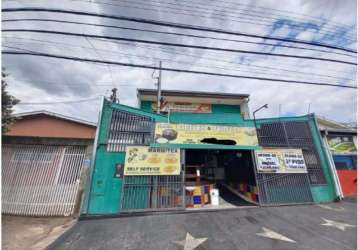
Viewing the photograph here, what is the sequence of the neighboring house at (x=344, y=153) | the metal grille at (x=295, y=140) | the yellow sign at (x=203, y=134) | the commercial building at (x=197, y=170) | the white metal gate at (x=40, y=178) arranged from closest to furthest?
the white metal gate at (x=40, y=178), the commercial building at (x=197, y=170), the yellow sign at (x=203, y=134), the metal grille at (x=295, y=140), the neighboring house at (x=344, y=153)

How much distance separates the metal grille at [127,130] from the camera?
6.82 meters

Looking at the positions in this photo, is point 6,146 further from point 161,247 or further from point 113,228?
point 161,247

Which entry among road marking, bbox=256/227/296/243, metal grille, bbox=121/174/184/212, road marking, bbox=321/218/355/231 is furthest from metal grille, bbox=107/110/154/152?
road marking, bbox=321/218/355/231

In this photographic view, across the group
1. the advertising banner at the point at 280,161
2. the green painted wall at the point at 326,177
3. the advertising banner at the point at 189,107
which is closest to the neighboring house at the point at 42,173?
the advertising banner at the point at 280,161

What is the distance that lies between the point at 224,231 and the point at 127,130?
518cm

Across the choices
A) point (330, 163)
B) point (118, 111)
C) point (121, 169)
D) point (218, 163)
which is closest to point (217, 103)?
point (218, 163)

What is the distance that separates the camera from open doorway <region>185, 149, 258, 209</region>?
738 centimetres

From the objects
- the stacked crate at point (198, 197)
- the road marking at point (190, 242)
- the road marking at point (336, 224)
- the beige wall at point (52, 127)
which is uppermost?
the beige wall at point (52, 127)

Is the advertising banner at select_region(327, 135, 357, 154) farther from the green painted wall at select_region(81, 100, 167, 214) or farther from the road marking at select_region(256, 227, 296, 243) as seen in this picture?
the green painted wall at select_region(81, 100, 167, 214)

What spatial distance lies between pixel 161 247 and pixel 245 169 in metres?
6.16

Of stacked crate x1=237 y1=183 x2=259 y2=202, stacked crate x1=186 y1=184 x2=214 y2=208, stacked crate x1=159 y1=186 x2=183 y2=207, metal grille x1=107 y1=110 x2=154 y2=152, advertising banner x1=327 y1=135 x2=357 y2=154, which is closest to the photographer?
stacked crate x1=159 y1=186 x2=183 y2=207

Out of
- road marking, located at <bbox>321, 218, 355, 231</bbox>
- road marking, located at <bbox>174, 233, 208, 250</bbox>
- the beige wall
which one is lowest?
road marking, located at <bbox>174, 233, 208, 250</bbox>

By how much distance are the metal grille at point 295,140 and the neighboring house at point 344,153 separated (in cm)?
172

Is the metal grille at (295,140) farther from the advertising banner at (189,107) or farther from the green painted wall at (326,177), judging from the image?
the advertising banner at (189,107)
